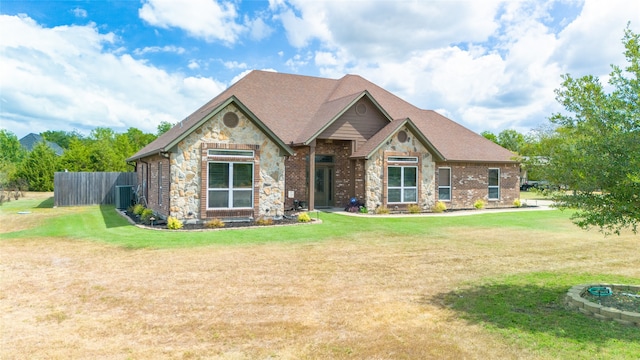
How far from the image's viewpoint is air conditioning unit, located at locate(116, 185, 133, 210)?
22.4 metres

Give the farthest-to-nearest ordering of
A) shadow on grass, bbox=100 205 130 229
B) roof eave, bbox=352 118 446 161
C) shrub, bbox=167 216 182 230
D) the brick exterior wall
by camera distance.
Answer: the brick exterior wall → roof eave, bbox=352 118 446 161 → shadow on grass, bbox=100 205 130 229 → shrub, bbox=167 216 182 230

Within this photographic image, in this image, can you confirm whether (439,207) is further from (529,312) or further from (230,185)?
(529,312)

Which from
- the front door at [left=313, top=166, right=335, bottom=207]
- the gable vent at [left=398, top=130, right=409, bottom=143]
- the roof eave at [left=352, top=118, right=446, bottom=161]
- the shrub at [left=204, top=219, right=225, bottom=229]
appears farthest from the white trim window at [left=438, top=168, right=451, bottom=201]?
the shrub at [left=204, top=219, right=225, bottom=229]

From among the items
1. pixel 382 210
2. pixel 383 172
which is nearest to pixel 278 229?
pixel 382 210

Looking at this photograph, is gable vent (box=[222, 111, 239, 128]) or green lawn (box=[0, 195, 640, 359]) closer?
green lawn (box=[0, 195, 640, 359])

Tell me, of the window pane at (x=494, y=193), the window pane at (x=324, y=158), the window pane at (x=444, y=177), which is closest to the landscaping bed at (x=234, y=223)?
the window pane at (x=324, y=158)

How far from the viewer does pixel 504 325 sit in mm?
5727

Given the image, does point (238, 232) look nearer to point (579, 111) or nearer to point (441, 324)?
point (441, 324)

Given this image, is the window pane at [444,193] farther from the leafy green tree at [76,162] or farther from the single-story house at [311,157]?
the leafy green tree at [76,162]

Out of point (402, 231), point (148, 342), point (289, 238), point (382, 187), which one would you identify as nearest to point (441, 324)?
point (148, 342)

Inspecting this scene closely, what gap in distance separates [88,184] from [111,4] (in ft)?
43.1

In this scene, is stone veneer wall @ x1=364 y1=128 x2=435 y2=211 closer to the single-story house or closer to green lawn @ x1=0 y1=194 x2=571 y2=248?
the single-story house

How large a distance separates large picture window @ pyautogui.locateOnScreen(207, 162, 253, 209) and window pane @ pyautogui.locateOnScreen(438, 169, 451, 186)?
11.1 m

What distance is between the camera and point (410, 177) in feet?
68.6
